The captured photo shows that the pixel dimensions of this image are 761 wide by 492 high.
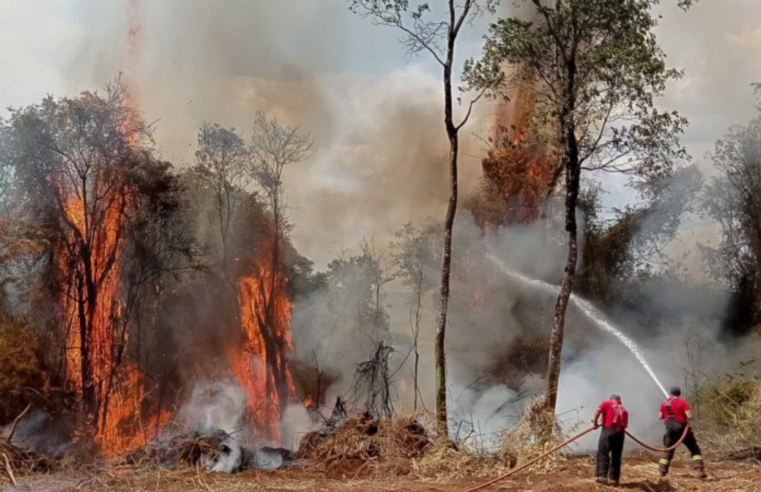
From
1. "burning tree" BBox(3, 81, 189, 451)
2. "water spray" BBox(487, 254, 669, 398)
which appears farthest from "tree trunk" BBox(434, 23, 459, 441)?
"water spray" BBox(487, 254, 669, 398)

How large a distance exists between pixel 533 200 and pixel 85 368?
22432 millimetres

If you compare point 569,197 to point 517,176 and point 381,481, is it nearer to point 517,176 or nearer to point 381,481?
point 381,481

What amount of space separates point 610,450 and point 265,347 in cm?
2017

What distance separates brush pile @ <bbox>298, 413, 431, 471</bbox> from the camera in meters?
17.6

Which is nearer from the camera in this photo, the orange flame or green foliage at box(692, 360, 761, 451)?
green foliage at box(692, 360, 761, 451)

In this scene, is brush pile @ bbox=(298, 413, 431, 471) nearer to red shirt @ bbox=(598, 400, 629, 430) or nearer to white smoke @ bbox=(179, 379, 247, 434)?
red shirt @ bbox=(598, 400, 629, 430)

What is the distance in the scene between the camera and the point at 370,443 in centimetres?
1798

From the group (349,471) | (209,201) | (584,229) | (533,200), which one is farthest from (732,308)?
(209,201)

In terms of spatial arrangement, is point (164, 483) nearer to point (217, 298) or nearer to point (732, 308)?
point (217, 298)

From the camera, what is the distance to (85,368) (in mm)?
25359

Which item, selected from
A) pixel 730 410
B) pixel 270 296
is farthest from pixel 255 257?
pixel 730 410

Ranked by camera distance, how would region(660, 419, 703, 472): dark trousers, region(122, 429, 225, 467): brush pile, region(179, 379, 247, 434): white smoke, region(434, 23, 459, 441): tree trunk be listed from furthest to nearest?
region(179, 379, 247, 434): white smoke
region(434, 23, 459, 441): tree trunk
region(122, 429, 225, 467): brush pile
region(660, 419, 703, 472): dark trousers

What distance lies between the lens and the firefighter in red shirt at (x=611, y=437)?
13.5 metres

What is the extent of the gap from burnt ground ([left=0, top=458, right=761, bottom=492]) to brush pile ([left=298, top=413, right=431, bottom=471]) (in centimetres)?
65
